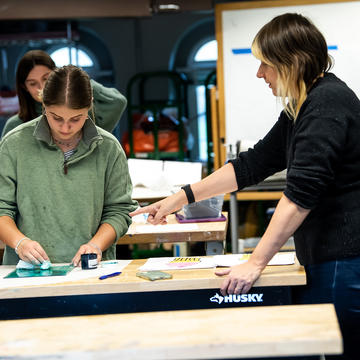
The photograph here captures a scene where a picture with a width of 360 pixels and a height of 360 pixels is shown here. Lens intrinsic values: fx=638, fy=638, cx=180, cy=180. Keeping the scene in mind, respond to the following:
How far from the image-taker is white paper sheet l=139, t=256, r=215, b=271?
209cm

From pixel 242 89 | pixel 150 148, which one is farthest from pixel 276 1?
pixel 150 148

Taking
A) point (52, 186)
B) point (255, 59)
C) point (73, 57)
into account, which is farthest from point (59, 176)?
point (73, 57)

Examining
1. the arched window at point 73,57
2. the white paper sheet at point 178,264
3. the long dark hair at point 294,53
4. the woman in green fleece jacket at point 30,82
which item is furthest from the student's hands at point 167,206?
the arched window at point 73,57

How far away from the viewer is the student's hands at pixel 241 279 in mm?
1854

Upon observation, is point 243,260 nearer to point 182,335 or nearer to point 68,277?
point 68,277

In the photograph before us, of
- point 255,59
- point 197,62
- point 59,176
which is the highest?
point 197,62

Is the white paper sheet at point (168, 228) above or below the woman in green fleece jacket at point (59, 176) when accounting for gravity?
below

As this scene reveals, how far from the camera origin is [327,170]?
175cm

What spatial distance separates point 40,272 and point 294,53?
1.07 metres

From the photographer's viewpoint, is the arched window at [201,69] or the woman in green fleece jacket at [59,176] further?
the arched window at [201,69]

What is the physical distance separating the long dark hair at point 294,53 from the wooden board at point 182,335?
64cm

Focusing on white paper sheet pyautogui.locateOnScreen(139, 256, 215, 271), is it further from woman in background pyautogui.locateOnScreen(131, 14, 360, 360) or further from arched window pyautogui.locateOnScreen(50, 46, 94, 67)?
arched window pyautogui.locateOnScreen(50, 46, 94, 67)

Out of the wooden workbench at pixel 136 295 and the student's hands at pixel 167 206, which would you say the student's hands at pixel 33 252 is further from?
the student's hands at pixel 167 206

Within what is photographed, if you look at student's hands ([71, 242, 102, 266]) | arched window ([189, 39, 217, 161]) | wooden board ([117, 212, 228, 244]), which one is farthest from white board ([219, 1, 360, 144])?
student's hands ([71, 242, 102, 266])
